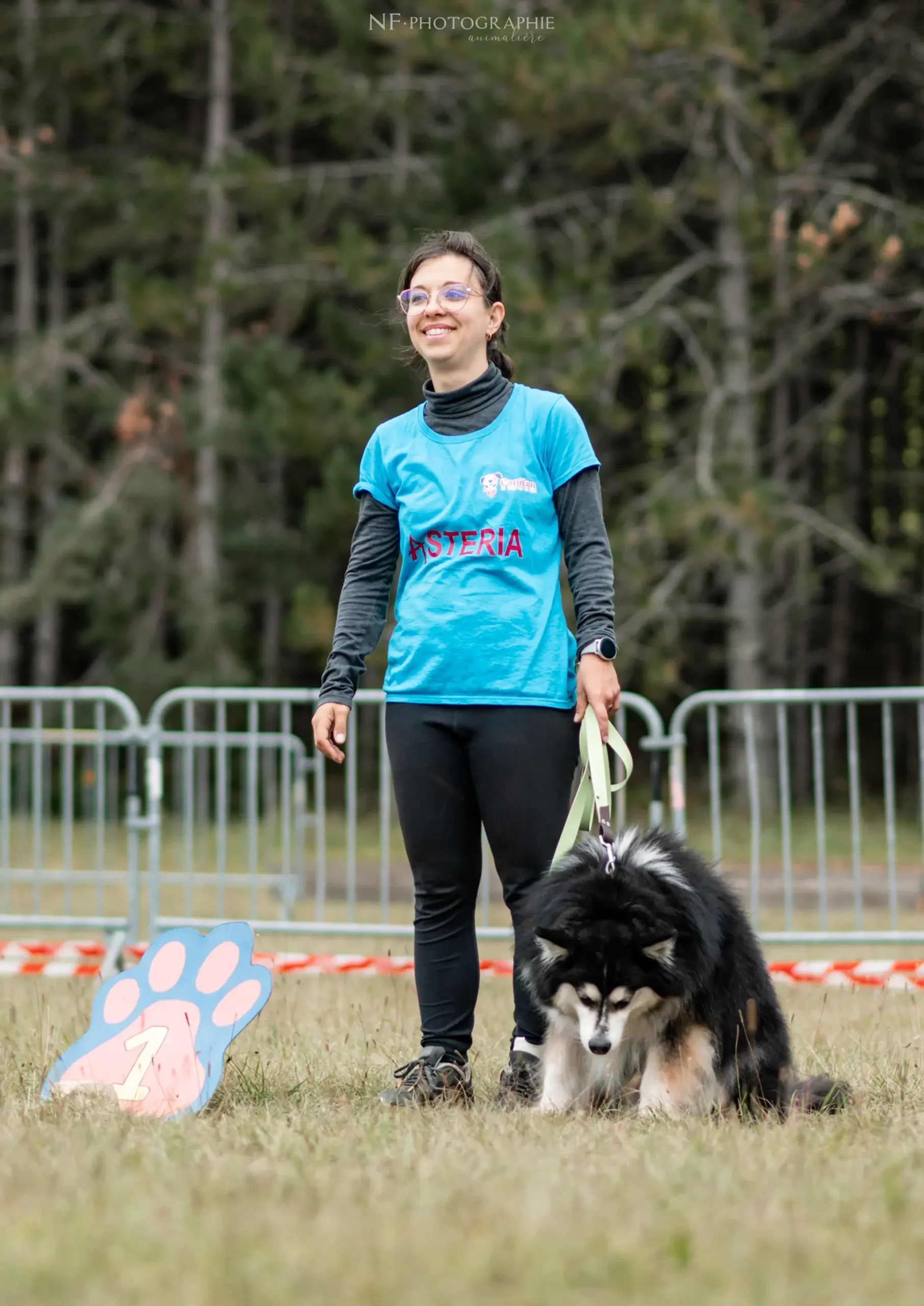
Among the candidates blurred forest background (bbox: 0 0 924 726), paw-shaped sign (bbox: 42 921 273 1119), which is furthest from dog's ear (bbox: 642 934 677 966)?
blurred forest background (bbox: 0 0 924 726)

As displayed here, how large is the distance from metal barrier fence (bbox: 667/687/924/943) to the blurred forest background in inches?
54.6

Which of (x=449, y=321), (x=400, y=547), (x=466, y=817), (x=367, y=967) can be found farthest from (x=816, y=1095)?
(x=367, y=967)

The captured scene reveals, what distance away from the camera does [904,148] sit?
792 inches

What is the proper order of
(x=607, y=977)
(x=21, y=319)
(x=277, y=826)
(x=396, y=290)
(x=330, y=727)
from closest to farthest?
1. (x=607, y=977)
2. (x=330, y=727)
3. (x=277, y=826)
4. (x=396, y=290)
5. (x=21, y=319)

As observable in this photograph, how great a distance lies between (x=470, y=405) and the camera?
13.1 feet

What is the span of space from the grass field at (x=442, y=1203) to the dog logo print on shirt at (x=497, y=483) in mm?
1484

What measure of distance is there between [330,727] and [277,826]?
8.95 m

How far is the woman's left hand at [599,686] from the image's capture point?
12.4 ft

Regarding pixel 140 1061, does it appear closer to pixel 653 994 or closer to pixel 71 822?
pixel 653 994

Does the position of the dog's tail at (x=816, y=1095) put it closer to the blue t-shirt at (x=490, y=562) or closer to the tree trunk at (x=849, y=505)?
the blue t-shirt at (x=490, y=562)

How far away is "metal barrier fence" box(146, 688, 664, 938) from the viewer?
741cm

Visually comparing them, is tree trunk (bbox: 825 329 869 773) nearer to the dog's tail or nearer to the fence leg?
the fence leg

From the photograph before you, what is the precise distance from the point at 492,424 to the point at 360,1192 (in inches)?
78.8

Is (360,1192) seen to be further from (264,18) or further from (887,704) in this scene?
(264,18)
